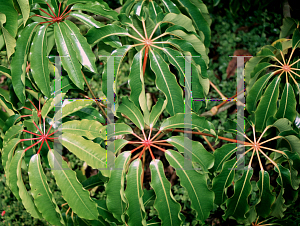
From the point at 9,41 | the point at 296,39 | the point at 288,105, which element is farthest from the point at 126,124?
the point at 296,39

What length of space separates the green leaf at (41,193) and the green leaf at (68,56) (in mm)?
376

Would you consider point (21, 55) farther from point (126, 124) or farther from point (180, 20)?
point (180, 20)

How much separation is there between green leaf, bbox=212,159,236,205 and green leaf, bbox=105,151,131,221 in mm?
433

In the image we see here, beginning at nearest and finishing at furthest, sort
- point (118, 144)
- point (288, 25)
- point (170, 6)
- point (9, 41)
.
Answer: point (9, 41), point (118, 144), point (170, 6), point (288, 25)

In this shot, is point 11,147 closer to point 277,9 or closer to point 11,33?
point 11,33

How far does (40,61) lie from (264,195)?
3.99 ft

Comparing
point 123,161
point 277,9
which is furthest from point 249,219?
point 277,9

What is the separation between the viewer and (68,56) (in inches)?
39.7

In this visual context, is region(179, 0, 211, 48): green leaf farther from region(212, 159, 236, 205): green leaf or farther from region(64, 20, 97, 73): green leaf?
region(212, 159, 236, 205): green leaf

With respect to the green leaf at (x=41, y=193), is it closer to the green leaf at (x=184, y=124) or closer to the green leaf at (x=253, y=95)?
the green leaf at (x=184, y=124)

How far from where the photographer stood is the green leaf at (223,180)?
1.09 meters

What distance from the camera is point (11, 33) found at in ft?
3.13

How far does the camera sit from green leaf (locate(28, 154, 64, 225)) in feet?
3.21

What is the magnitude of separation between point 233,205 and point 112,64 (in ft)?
2.88
